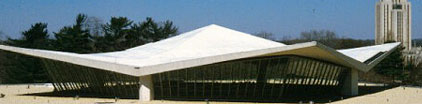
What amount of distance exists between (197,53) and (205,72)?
3.59 meters

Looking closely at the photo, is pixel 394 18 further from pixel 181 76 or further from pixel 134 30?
pixel 181 76

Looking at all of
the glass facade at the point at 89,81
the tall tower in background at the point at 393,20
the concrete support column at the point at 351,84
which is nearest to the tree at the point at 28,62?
the glass facade at the point at 89,81

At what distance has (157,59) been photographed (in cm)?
2781

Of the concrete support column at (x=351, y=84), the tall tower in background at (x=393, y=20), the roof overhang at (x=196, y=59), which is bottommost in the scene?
the concrete support column at (x=351, y=84)

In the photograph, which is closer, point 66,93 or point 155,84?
point 155,84

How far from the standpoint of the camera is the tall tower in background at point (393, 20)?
11625 centimetres

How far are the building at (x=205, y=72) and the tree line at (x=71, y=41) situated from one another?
19.5 m

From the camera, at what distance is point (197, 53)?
28688 mm

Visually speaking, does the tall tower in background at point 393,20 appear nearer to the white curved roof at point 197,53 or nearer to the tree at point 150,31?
the tree at point 150,31

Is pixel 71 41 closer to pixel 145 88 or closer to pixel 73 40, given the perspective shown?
Answer: pixel 73 40

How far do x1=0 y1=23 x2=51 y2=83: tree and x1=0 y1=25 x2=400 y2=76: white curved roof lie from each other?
1790 cm

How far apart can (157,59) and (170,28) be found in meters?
37.3

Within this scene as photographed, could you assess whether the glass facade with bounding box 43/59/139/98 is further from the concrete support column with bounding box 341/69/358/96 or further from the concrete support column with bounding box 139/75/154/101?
→ the concrete support column with bounding box 341/69/358/96

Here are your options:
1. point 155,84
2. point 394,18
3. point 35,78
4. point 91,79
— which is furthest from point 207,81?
point 394,18
